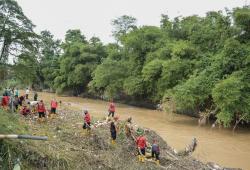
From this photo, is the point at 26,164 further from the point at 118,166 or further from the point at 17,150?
the point at 118,166

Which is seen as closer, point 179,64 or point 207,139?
point 207,139

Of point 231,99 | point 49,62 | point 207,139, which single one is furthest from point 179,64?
point 49,62

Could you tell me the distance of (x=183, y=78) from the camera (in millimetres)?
36281

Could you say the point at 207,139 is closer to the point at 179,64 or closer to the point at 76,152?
the point at 179,64

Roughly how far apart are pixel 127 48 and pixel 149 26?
3.95 meters

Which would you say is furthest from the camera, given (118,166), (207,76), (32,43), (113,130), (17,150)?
(207,76)

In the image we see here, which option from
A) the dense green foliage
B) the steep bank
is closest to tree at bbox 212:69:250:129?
the dense green foliage

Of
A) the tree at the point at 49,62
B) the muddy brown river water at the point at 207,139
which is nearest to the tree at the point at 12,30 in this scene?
the muddy brown river water at the point at 207,139

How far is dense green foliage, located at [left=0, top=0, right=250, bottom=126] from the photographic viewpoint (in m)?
29.1

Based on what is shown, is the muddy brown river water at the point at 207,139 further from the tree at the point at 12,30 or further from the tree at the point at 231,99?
the tree at the point at 12,30

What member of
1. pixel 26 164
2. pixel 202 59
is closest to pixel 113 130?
pixel 26 164

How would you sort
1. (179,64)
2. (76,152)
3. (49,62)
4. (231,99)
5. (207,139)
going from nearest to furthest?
1. (76,152)
2. (207,139)
3. (231,99)
4. (179,64)
5. (49,62)

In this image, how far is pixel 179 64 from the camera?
35.8 metres

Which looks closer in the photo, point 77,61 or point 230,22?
point 230,22
